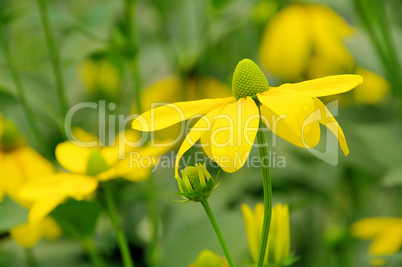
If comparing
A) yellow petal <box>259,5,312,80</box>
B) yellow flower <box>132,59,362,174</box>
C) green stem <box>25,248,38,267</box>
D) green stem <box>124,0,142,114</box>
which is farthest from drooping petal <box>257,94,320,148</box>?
yellow petal <box>259,5,312,80</box>

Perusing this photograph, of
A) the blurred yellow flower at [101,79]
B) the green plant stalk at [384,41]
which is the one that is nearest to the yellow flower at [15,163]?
the blurred yellow flower at [101,79]

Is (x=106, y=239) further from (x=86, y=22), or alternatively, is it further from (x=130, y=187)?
(x=86, y=22)

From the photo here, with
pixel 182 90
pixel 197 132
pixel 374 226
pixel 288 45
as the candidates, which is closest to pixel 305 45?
pixel 288 45

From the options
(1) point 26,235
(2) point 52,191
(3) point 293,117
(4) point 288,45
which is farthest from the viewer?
(4) point 288,45

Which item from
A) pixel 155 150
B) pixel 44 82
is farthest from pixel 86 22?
pixel 155 150

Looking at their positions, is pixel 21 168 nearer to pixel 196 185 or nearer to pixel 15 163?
pixel 15 163

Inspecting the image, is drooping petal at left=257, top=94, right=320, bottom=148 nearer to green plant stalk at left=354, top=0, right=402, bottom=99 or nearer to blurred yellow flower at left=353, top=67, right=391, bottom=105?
green plant stalk at left=354, top=0, right=402, bottom=99

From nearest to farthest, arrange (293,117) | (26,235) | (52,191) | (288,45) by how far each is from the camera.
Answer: (293,117) < (52,191) < (26,235) < (288,45)
